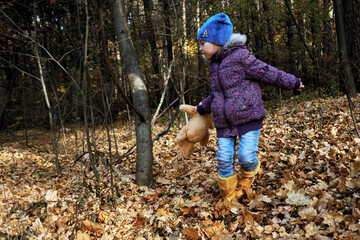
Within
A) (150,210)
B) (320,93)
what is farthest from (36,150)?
(320,93)

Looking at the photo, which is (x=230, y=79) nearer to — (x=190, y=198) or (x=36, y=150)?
(x=190, y=198)

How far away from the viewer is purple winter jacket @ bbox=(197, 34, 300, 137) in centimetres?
225

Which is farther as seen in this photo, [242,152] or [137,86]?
[137,86]

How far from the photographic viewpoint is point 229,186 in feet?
8.05

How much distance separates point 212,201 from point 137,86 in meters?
1.79

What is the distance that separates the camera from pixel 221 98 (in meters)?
2.38

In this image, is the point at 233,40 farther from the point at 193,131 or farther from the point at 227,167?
the point at 227,167

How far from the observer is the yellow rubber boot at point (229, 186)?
2.45 m

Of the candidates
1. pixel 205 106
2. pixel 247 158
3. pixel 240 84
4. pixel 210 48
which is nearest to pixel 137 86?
pixel 205 106

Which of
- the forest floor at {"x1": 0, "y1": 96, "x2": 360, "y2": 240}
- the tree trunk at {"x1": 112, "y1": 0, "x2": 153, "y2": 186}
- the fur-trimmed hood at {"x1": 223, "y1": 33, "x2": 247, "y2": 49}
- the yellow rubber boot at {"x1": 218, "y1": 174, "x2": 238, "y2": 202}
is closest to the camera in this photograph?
the forest floor at {"x1": 0, "y1": 96, "x2": 360, "y2": 240}

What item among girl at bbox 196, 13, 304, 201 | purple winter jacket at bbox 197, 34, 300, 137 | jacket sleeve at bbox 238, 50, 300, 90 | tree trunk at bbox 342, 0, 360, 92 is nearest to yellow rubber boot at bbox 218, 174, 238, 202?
girl at bbox 196, 13, 304, 201

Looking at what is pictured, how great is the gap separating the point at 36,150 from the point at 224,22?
842 centimetres

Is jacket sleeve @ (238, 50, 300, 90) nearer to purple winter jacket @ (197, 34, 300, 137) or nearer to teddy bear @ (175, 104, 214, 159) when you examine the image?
purple winter jacket @ (197, 34, 300, 137)

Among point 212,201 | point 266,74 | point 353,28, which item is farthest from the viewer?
point 353,28
